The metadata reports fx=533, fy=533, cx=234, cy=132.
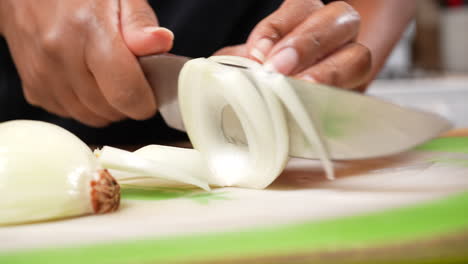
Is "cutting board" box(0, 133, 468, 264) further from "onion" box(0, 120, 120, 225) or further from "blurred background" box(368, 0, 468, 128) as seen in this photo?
"blurred background" box(368, 0, 468, 128)

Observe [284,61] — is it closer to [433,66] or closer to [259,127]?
[259,127]

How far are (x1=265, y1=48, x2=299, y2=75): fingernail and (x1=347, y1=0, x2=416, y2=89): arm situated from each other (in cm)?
55

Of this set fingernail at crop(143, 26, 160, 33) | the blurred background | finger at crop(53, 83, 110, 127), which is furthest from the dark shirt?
the blurred background

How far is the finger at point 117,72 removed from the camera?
0.78 m

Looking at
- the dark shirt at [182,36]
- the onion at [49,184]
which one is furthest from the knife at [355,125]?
the dark shirt at [182,36]

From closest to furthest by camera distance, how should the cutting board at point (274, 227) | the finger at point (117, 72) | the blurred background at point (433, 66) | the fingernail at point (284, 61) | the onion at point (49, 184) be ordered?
the cutting board at point (274, 227), the onion at point (49, 184), the fingernail at point (284, 61), the finger at point (117, 72), the blurred background at point (433, 66)

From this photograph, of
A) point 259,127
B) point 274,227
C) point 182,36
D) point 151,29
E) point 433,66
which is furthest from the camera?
point 433,66

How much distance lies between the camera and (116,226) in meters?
0.50

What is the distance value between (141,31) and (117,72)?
84 millimetres

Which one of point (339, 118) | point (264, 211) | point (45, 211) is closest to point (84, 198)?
point (45, 211)

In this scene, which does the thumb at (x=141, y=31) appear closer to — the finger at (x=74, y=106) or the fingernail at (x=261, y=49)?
the fingernail at (x=261, y=49)

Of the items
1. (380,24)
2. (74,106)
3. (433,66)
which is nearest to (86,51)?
(74,106)

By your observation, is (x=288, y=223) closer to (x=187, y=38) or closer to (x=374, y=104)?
(x=374, y=104)

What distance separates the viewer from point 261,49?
0.75 m
